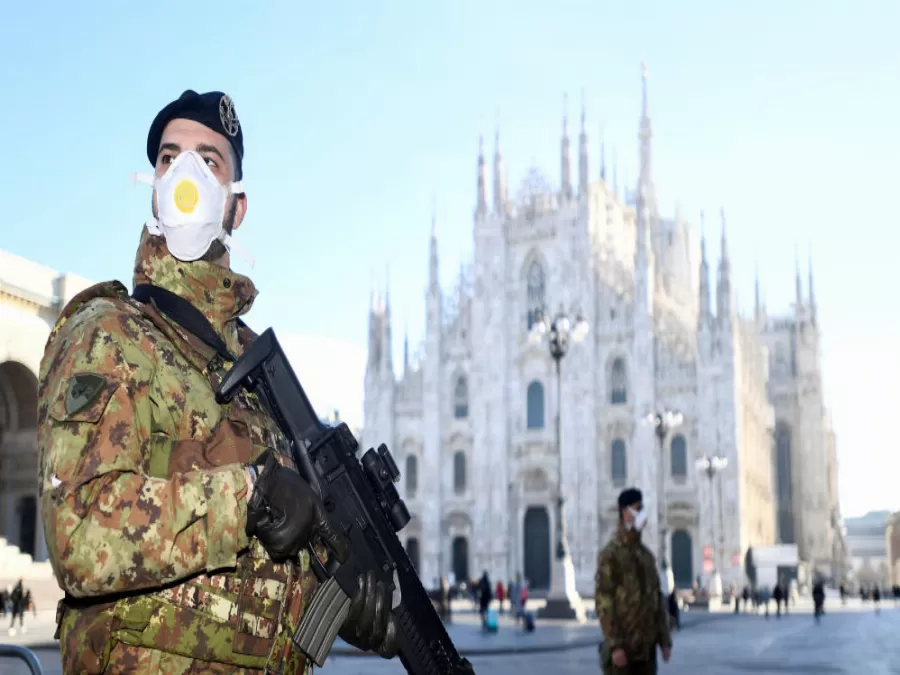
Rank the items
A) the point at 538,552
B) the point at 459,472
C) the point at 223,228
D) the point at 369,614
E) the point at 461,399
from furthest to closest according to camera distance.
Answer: the point at 461,399 → the point at 459,472 → the point at 538,552 → the point at 223,228 → the point at 369,614

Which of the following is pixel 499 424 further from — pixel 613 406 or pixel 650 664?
pixel 650 664

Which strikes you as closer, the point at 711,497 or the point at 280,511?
the point at 280,511

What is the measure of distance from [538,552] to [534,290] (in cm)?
1125

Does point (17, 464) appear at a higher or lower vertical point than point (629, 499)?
higher

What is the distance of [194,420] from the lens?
88.8 inches

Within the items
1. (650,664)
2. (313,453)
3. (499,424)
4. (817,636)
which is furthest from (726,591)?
(313,453)

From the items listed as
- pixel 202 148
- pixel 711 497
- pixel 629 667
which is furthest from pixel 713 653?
pixel 711 497

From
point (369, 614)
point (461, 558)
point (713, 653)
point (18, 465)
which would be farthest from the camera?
point (461, 558)

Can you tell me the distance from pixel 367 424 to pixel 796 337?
29.7m

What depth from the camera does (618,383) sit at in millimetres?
45031

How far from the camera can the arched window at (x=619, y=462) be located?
145ft

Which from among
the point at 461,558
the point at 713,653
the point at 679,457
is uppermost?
the point at 679,457

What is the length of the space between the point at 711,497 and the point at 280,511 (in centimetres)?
4131

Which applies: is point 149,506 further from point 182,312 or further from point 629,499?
point 629,499
